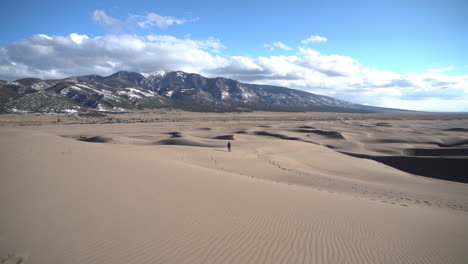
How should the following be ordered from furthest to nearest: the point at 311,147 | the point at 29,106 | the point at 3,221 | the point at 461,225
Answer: the point at 29,106, the point at 311,147, the point at 461,225, the point at 3,221

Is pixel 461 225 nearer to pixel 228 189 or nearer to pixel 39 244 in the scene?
pixel 228 189

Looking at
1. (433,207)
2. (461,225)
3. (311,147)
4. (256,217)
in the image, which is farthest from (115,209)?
(311,147)

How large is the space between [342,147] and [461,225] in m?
24.9

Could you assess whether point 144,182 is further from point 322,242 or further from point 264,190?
point 322,242

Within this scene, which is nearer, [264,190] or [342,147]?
[264,190]

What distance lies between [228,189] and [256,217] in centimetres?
316

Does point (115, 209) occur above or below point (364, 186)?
above

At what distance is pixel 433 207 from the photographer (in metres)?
10.5

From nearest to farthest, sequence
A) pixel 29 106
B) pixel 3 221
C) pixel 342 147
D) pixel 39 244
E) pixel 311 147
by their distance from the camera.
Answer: pixel 39 244 → pixel 3 221 → pixel 311 147 → pixel 342 147 → pixel 29 106

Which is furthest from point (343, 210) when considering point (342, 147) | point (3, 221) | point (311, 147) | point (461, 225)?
point (342, 147)

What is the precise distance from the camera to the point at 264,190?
33.8 ft

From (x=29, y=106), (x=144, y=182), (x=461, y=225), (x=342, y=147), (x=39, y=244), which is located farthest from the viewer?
(x=29, y=106)

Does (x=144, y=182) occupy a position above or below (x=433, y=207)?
above

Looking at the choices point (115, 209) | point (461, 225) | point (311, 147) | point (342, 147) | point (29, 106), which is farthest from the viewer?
point (29, 106)
